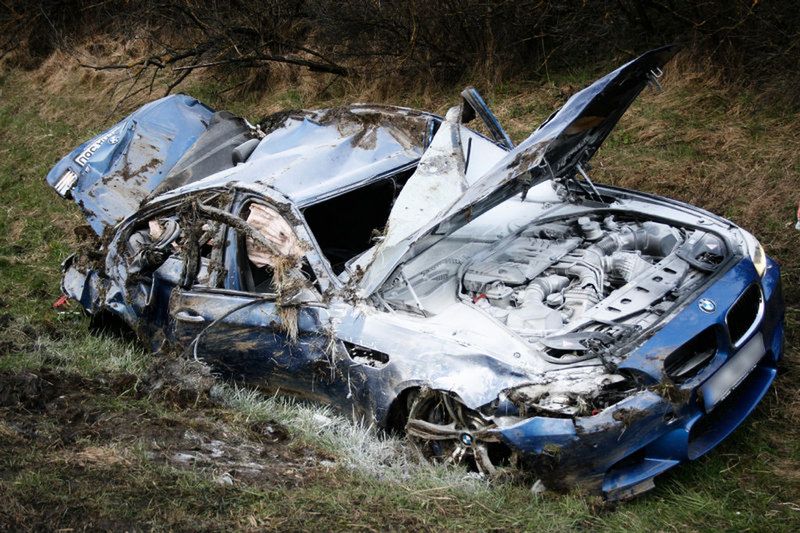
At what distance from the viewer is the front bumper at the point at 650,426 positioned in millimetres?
3781

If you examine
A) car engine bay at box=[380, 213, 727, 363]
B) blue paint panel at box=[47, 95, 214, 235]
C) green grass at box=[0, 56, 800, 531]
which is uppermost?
blue paint panel at box=[47, 95, 214, 235]

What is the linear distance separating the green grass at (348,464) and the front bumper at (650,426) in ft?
0.55

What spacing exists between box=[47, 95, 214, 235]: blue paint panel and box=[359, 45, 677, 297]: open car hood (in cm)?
314

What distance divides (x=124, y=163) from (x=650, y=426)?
524cm

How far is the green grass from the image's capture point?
3801mm

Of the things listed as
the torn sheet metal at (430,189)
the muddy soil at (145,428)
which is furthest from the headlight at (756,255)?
the muddy soil at (145,428)

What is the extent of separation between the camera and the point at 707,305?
164 inches

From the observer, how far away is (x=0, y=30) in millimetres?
17234

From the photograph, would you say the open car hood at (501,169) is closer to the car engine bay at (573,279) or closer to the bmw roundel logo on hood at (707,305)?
the car engine bay at (573,279)

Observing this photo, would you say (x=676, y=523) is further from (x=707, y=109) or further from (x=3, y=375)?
(x=707, y=109)

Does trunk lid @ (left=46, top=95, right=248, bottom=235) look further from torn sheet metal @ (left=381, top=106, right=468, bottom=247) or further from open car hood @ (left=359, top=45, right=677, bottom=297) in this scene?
open car hood @ (left=359, top=45, right=677, bottom=297)

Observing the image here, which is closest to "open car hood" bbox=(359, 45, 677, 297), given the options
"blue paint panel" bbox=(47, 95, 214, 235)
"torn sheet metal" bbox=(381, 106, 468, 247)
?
"torn sheet metal" bbox=(381, 106, 468, 247)

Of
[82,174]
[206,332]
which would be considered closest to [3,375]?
[206,332]

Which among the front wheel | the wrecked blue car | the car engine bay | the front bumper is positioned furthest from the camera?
the car engine bay
